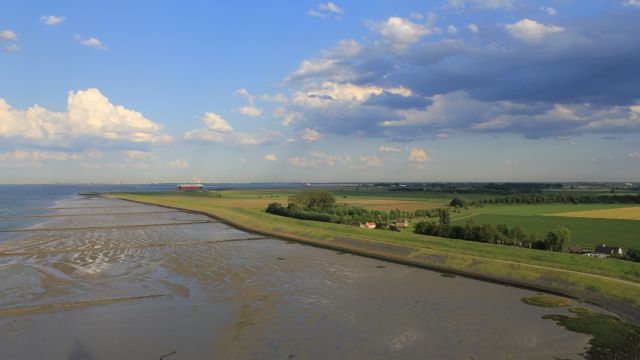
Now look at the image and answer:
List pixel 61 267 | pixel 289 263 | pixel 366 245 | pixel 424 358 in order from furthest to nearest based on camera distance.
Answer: pixel 366 245 → pixel 289 263 → pixel 61 267 → pixel 424 358

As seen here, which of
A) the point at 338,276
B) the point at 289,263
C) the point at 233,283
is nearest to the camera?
the point at 233,283

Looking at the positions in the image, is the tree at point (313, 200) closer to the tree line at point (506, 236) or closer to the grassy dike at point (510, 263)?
the grassy dike at point (510, 263)

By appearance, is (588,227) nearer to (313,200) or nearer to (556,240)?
(556,240)

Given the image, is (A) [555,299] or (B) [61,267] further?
(B) [61,267]

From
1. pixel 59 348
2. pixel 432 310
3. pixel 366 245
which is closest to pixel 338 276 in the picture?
pixel 432 310

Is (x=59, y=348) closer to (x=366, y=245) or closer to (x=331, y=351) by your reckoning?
(x=331, y=351)
